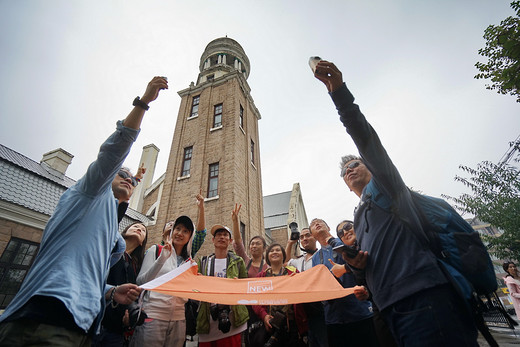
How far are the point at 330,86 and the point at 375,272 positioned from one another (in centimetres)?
150

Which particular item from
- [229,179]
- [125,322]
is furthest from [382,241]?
[229,179]

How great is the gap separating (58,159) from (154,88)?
14.3 m

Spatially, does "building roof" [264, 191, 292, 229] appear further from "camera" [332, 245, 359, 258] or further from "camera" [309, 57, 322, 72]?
"camera" [309, 57, 322, 72]

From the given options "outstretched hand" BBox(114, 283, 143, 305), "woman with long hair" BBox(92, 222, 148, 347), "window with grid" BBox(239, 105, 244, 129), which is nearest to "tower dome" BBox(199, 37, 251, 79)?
"window with grid" BBox(239, 105, 244, 129)

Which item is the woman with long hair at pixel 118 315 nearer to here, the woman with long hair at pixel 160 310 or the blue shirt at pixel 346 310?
the woman with long hair at pixel 160 310

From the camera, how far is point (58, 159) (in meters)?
12.0

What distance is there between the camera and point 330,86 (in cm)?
179

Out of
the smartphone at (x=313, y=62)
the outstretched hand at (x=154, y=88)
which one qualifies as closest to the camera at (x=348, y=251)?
the smartphone at (x=313, y=62)

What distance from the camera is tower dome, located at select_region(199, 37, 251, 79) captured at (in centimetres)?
1873

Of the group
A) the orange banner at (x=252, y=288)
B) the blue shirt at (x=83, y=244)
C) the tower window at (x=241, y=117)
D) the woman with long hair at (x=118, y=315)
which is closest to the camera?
the blue shirt at (x=83, y=244)

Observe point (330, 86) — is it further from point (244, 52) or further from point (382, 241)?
point (244, 52)

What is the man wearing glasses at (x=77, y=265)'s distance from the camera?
1.19 metres

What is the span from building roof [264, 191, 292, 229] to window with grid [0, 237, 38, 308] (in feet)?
52.3

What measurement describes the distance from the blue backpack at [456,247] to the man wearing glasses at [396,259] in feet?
0.19
